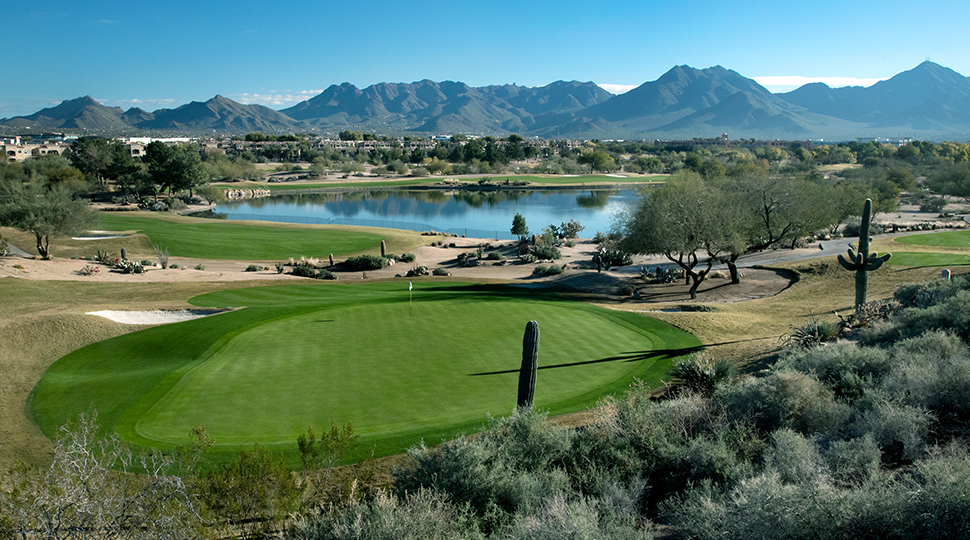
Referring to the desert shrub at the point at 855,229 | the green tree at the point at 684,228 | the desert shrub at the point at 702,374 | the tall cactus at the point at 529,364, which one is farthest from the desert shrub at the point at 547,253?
the tall cactus at the point at 529,364

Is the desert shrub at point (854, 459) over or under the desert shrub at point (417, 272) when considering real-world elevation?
over

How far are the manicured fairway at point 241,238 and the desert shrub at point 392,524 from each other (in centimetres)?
3923

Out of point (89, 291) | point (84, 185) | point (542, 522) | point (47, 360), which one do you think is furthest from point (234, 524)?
point (84, 185)

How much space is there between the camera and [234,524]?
729 cm

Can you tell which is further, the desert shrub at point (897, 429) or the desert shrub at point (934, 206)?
the desert shrub at point (934, 206)

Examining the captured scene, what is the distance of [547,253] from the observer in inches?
1663

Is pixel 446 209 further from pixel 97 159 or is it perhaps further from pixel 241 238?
pixel 97 159

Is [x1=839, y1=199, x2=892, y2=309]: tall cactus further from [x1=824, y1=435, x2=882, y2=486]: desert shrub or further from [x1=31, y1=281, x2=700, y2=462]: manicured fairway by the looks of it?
[x1=824, y1=435, x2=882, y2=486]: desert shrub

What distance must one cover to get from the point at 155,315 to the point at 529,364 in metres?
15.9

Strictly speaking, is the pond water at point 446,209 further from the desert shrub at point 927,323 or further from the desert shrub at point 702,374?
the desert shrub at point 702,374

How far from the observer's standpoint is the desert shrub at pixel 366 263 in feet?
127

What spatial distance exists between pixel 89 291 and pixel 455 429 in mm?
23110

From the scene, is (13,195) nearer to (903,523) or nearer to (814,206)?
(903,523)

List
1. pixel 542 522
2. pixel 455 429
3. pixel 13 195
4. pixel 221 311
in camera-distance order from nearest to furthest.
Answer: pixel 542 522 → pixel 455 429 → pixel 221 311 → pixel 13 195
